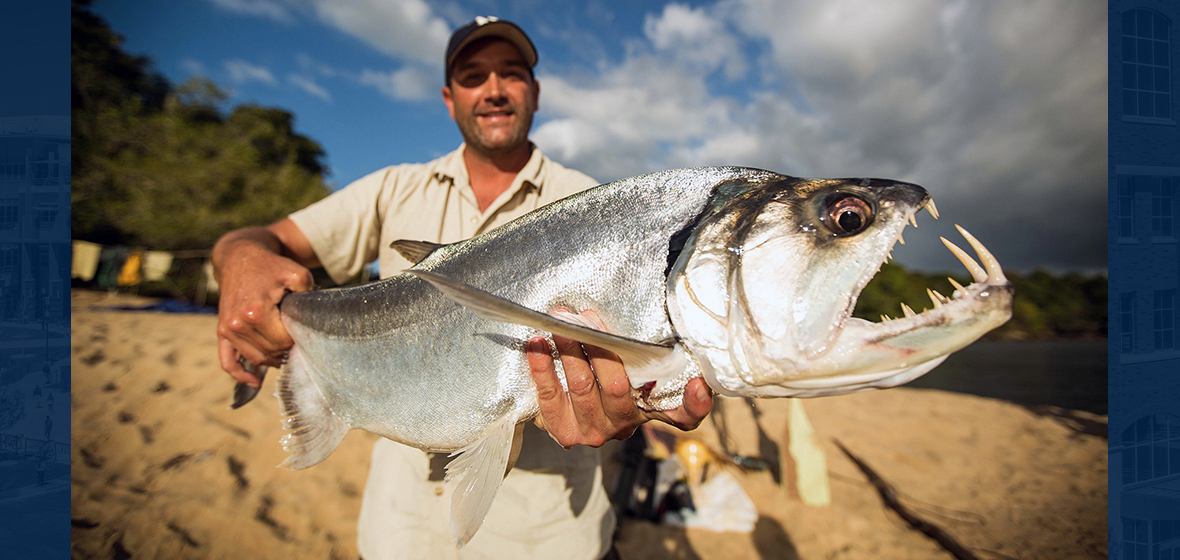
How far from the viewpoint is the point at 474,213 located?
2.51 meters

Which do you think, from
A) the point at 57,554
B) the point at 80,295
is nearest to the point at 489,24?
the point at 57,554

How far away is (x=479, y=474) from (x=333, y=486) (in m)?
4.14

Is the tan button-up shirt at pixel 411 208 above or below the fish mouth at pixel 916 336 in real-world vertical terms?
above

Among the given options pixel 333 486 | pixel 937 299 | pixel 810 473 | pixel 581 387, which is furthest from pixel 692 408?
pixel 333 486

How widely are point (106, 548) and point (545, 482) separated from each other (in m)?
3.88

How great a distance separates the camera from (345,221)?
2.54 m

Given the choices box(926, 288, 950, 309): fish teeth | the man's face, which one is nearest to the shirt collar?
the man's face

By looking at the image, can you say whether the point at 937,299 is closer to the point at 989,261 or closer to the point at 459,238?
the point at 989,261

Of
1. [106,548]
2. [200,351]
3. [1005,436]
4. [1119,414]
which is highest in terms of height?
[200,351]

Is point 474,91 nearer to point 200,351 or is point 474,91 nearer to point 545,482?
point 545,482

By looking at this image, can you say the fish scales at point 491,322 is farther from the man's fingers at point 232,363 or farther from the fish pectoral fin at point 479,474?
the man's fingers at point 232,363

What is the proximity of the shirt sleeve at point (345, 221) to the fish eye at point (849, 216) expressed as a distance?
→ 2281 millimetres

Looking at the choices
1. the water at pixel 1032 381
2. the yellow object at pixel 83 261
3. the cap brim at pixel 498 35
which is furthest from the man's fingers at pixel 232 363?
the yellow object at pixel 83 261

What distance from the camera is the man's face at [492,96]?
102 inches
